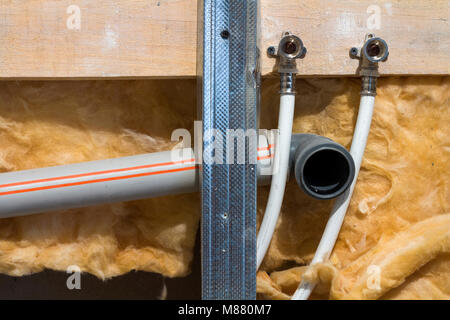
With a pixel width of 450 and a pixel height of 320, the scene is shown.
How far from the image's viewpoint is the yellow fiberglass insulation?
770mm

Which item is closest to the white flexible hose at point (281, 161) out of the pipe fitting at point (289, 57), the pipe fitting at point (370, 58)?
the pipe fitting at point (289, 57)

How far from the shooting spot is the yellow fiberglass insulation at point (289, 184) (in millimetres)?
770

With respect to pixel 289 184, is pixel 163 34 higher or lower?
higher

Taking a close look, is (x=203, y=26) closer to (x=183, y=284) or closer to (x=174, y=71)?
(x=174, y=71)

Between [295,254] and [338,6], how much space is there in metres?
0.46

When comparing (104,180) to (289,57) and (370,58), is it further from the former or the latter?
(370,58)

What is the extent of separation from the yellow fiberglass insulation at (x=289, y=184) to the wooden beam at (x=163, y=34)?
50 mm


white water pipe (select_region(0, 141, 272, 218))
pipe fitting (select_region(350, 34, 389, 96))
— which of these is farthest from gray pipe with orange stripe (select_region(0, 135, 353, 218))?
pipe fitting (select_region(350, 34, 389, 96))

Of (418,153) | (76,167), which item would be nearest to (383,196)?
(418,153)

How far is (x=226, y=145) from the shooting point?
690mm

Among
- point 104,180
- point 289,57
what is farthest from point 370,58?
point 104,180

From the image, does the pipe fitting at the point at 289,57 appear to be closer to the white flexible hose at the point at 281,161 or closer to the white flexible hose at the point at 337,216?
the white flexible hose at the point at 281,161

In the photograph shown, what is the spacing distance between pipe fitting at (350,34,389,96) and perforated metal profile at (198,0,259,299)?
19 cm

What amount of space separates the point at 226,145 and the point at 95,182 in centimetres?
22
